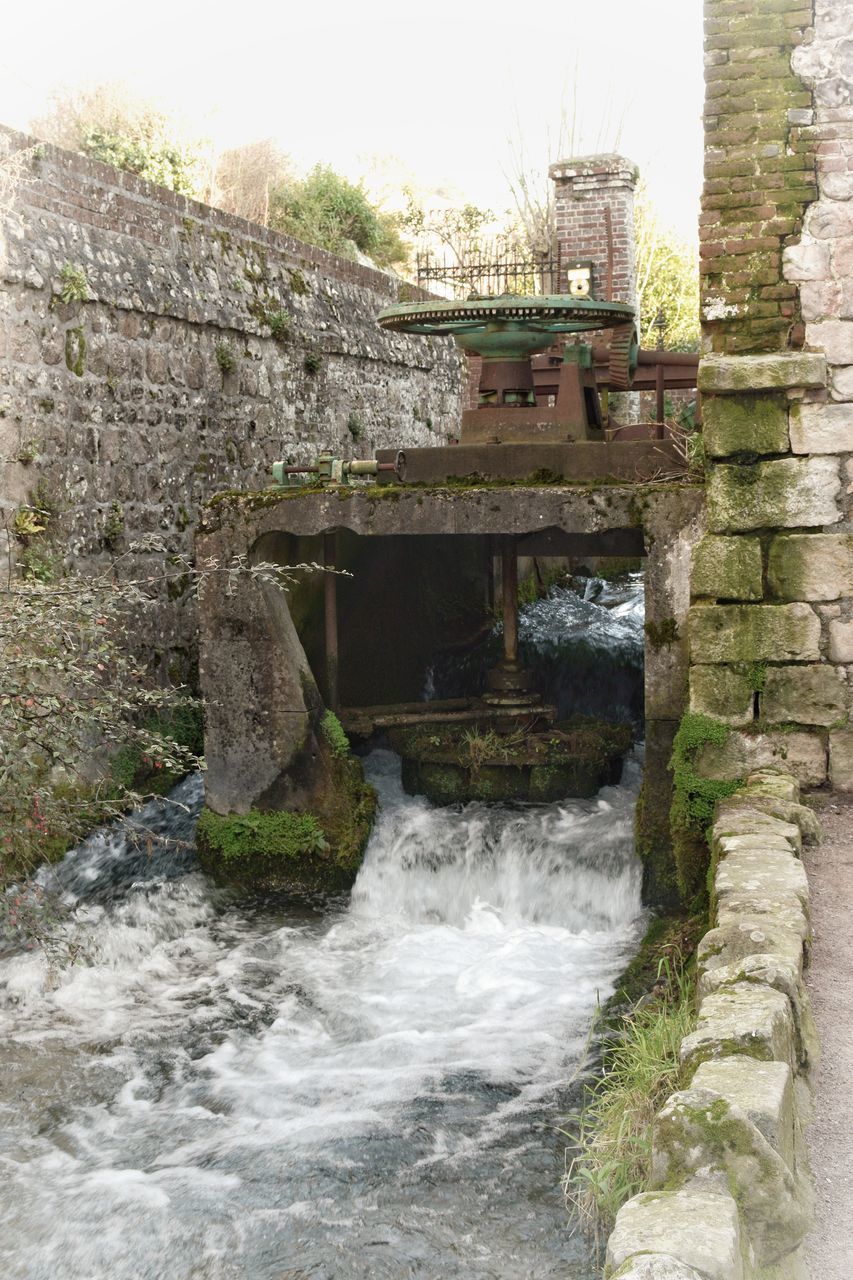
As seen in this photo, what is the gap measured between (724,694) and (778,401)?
1397 mm

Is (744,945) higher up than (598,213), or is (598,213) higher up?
(598,213)

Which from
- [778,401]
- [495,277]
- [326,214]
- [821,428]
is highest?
[326,214]

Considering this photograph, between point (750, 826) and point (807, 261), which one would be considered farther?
point (807, 261)

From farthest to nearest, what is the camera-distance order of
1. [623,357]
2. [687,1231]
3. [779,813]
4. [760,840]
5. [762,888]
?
1. [623,357]
2. [779,813]
3. [760,840]
4. [762,888]
5. [687,1231]

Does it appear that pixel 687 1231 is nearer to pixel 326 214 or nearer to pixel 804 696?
pixel 804 696

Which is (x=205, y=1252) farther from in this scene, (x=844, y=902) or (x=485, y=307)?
(x=485, y=307)

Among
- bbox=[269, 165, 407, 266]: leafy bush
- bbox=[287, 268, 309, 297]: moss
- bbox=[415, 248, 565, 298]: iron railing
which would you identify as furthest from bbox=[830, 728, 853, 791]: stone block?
bbox=[269, 165, 407, 266]: leafy bush

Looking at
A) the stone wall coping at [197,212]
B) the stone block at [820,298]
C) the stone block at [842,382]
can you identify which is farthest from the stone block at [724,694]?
the stone wall coping at [197,212]

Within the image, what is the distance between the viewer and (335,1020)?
5.80 meters

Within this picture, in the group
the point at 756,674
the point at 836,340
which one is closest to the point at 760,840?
the point at 756,674

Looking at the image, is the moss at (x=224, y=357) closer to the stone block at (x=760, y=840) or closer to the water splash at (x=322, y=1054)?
the water splash at (x=322, y=1054)

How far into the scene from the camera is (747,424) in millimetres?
5965

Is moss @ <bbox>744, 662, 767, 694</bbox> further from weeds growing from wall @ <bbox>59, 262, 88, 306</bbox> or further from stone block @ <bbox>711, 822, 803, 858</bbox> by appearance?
weeds growing from wall @ <bbox>59, 262, 88, 306</bbox>

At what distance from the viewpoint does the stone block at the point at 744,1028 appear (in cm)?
330
